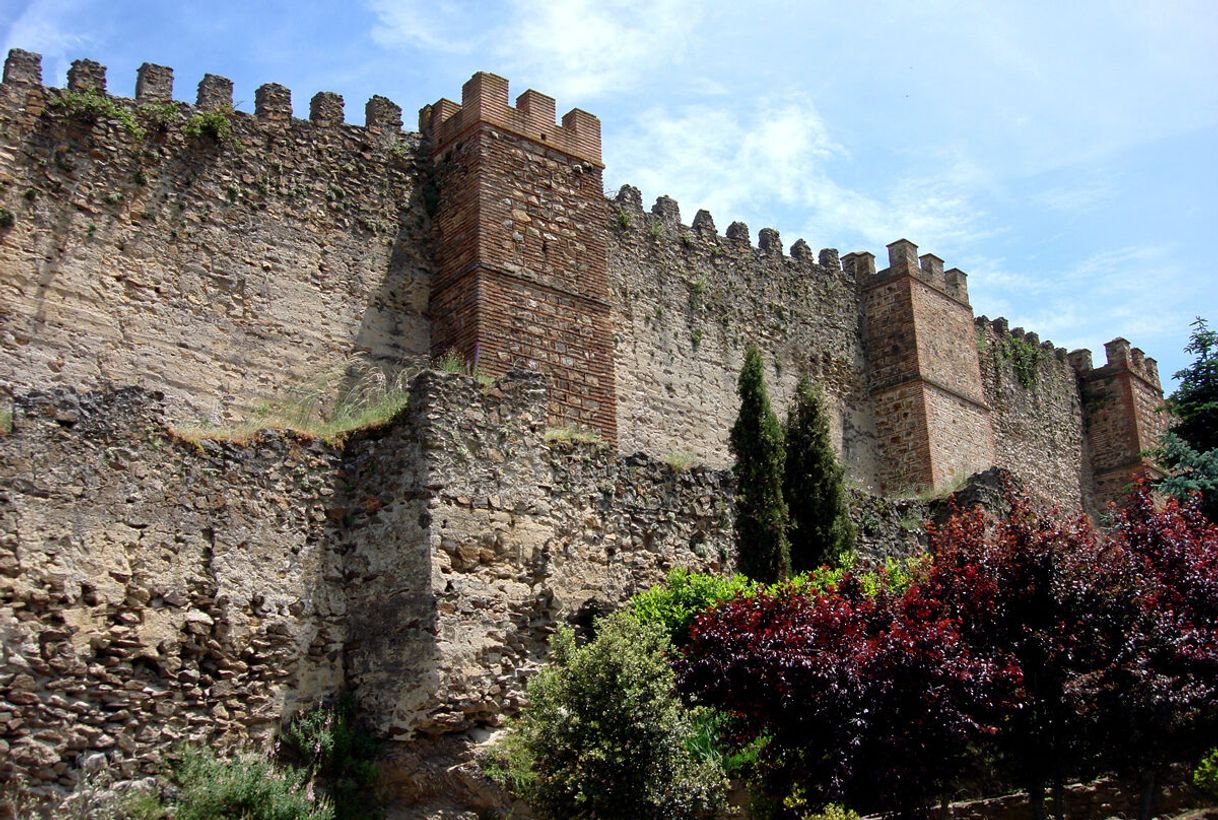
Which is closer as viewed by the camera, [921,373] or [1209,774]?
[1209,774]

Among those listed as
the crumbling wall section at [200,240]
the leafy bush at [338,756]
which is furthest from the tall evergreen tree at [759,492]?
the leafy bush at [338,756]

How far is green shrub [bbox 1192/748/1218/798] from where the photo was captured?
13.7m

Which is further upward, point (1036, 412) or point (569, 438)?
point (1036, 412)

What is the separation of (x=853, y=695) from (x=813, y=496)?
6077mm

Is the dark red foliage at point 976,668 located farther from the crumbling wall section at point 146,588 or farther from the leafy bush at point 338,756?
the crumbling wall section at point 146,588

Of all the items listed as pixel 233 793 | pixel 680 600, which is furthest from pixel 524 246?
pixel 233 793

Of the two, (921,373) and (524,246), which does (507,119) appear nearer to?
(524,246)

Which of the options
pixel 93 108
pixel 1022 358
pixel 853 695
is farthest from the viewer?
pixel 1022 358

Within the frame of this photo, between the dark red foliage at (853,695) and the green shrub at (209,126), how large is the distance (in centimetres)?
1003

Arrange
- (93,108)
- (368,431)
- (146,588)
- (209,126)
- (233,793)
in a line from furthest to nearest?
(209,126), (93,108), (368,431), (146,588), (233,793)

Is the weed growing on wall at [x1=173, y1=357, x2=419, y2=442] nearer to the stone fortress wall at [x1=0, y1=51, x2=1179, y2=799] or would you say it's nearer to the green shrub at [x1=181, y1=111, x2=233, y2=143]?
the stone fortress wall at [x1=0, y1=51, x2=1179, y2=799]

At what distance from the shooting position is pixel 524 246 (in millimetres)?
19859

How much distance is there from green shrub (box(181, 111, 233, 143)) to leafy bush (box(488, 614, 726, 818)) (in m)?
9.49

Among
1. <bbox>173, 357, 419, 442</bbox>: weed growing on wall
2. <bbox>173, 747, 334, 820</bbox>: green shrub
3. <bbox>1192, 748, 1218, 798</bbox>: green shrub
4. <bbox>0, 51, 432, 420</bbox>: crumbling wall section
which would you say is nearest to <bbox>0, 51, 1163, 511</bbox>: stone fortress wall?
<bbox>0, 51, 432, 420</bbox>: crumbling wall section
